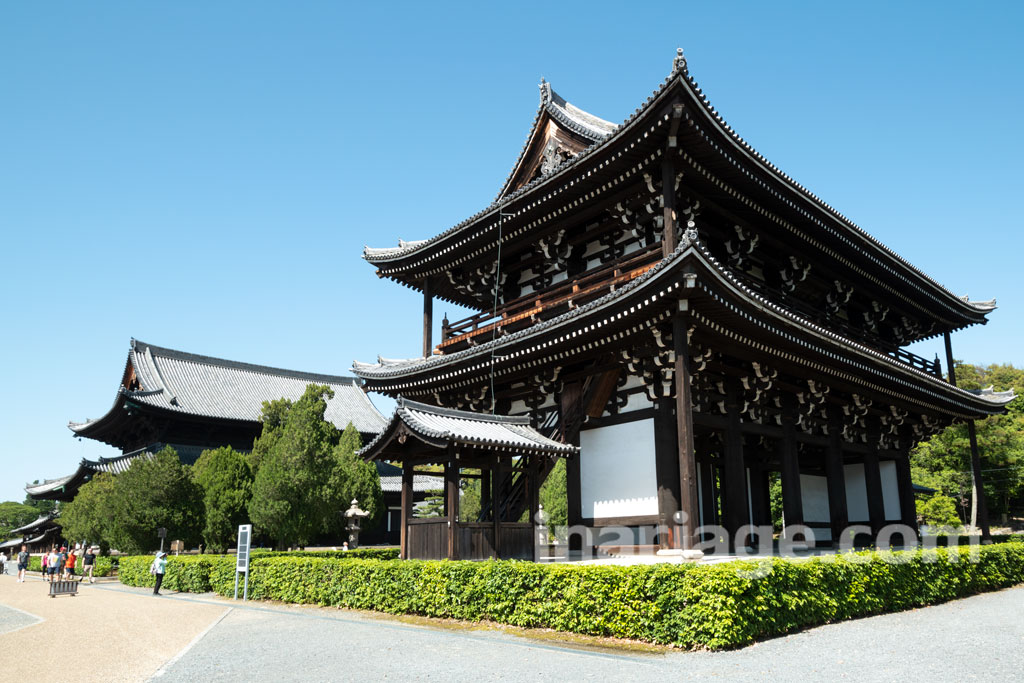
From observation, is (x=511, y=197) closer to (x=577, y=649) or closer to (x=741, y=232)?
(x=741, y=232)

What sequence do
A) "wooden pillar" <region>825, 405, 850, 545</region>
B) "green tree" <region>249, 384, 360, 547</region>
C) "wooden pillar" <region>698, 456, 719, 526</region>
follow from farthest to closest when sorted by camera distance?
"green tree" <region>249, 384, 360, 547</region> < "wooden pillar" <region>825, 405, 850, 545</region> < "wooden pillar" <region>698, 456, 719, 526</region>

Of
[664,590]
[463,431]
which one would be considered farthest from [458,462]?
[664,590]

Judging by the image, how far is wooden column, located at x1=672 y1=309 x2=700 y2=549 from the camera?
14758 mm

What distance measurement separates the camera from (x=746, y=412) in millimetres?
20109

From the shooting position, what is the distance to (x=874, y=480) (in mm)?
25172

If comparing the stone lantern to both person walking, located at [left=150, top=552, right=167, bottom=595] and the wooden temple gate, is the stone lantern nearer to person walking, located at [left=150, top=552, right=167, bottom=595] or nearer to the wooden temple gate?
person walking, located at [left=150, top=552, right=167, bottom=595]

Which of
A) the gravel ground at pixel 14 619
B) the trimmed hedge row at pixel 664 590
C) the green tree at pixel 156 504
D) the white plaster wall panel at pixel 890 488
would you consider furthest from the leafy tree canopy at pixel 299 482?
the white plaster wall panel at pixel 890 488

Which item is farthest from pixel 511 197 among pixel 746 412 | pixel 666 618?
pixel 666 618

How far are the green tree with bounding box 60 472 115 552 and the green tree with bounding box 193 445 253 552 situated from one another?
15.0ft

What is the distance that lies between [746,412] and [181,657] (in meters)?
15.2

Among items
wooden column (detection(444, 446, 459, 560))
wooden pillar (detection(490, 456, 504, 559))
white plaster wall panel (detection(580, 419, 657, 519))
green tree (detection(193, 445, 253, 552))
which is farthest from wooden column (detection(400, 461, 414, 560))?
green tree (detection(193, 445, 253, 552))

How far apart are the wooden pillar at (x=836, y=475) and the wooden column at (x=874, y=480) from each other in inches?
101

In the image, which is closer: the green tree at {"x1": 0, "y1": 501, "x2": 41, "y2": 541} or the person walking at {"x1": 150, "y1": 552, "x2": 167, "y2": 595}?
the person walking at {"x1": 150, "y1": 552, "x2": 167, "y2": 595}

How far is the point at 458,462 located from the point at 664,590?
6.06 metres
